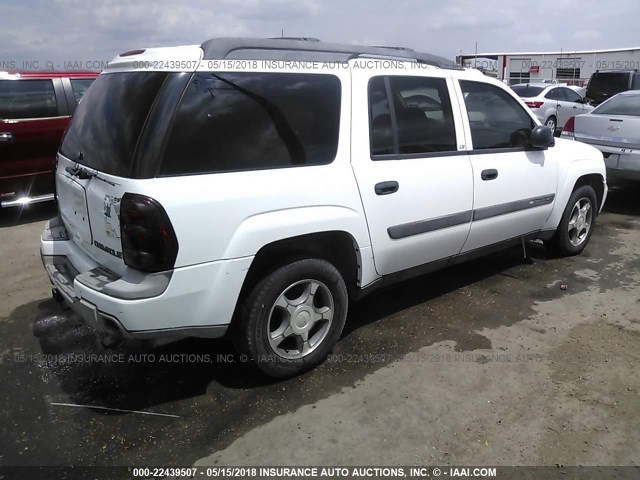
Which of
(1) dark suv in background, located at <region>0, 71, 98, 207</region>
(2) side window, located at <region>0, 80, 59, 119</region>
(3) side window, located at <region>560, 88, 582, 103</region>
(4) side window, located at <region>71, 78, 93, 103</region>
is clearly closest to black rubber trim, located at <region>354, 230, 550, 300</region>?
(1) dark suv in background, located at <region>0, 71, 98, 207</region>

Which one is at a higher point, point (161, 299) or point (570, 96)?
point (570, 96)

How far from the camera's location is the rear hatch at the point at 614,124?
661 cm

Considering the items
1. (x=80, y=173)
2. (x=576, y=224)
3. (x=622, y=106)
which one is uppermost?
(x=622, y=106)

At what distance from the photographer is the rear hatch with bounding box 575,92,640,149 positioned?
661 centimetres

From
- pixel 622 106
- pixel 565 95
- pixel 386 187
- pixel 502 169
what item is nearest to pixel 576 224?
pixel 502 169

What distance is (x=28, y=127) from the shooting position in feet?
20.8

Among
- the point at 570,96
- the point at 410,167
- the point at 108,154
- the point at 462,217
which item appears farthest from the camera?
the point at 570,96

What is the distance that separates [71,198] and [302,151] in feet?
4.60

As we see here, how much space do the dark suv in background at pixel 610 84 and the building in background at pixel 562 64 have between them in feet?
30.2

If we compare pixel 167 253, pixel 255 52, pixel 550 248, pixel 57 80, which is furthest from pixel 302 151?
pixel 57 80

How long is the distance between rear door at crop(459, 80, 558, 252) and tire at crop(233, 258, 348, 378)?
139 centimetres

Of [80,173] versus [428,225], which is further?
[428,225]

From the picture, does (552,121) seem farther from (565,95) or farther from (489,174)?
(489,174)

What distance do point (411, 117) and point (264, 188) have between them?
131 centimetres
